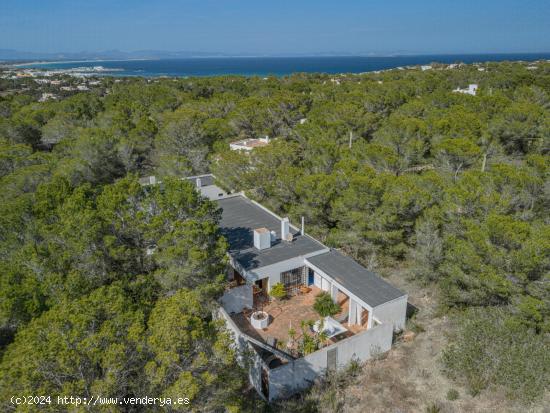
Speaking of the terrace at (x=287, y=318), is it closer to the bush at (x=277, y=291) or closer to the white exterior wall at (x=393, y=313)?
the bush at (x=277, y=291)

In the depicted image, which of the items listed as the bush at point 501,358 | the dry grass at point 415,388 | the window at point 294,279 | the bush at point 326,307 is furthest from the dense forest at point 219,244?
the bush at point 326,307

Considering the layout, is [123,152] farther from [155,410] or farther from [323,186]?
[155,410]

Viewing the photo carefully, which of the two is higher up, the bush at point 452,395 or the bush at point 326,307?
the bush at point 326,307

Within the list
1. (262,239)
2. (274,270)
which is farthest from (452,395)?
(262,239)

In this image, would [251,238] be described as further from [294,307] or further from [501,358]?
[501,358]

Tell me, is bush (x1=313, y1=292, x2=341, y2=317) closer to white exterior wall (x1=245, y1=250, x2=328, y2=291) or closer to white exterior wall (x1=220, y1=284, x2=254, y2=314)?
white exterior wall (x1=245, y1=250, x2=328, y2=291)

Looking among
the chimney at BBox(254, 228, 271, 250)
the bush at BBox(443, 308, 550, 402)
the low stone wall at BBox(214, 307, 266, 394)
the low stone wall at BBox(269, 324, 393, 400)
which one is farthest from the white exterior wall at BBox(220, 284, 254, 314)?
the bush at BBox(443, 308, 550, 402)
